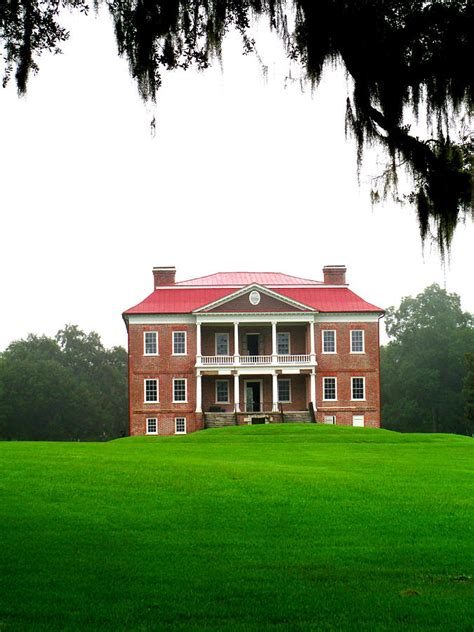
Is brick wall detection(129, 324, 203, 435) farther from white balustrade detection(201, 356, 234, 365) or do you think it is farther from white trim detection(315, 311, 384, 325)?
white trim detection(315, 311, 384, 325)

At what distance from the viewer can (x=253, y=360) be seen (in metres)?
53.1

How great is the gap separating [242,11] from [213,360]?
4612cm

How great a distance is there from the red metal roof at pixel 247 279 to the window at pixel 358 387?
22.8ft

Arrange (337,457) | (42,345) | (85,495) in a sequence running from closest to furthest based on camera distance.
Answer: (85,495), (337,457), (42,345)

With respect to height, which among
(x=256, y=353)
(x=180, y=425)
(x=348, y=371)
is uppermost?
(x=256, y=353)

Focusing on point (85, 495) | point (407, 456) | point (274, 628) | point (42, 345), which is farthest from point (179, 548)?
point (42, 345)

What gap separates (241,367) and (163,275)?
8.33 m

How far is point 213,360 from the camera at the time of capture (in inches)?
2085

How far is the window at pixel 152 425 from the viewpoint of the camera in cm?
5241

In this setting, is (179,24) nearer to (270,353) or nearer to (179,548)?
(179,548)

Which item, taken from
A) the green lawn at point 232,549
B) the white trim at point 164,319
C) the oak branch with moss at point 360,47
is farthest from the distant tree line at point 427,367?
the oak branch with moss at point 360,47

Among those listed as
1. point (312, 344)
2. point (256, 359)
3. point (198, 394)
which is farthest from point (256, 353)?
point (198, 394)

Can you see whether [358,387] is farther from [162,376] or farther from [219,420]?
[162,376]

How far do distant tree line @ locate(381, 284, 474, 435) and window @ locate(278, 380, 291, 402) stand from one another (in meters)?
20.3
